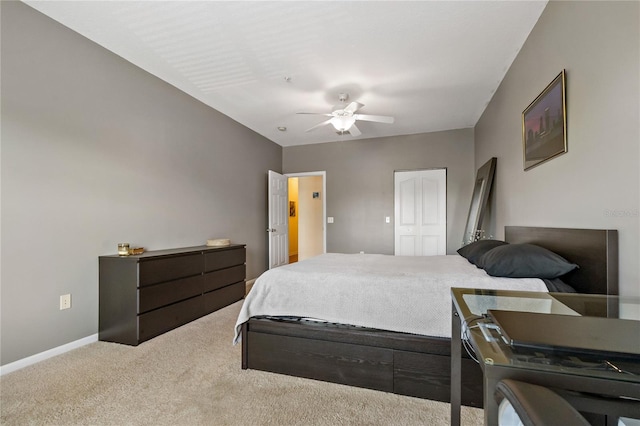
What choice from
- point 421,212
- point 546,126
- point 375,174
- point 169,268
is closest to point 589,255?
point 546,126

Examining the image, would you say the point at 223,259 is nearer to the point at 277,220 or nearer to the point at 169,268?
the point at 169,268

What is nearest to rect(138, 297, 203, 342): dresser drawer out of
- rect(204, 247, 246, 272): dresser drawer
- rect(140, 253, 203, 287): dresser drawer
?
rect(140, 253, 203, 287): dresser drawer

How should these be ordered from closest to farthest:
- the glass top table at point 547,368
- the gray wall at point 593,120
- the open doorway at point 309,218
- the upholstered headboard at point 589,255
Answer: the glass top table at point 547,368 < the gray wall at point 593,120 < the upholstered headboard at point 589,255 < the open doorway at point 309,218

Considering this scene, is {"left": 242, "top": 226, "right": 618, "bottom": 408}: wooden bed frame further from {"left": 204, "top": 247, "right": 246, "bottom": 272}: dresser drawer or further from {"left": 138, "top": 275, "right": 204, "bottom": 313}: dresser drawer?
{"left": 204, "top": 247, "right": 246, "bottom": 272}: dresser drawer

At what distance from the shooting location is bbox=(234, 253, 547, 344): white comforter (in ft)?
5.54

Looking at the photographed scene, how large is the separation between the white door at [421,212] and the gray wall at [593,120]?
2459 mm

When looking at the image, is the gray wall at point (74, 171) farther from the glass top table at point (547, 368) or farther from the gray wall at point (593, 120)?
the gray wall at point (593, 120)

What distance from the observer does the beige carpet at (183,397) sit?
152cm

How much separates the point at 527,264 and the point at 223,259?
10.2 ft

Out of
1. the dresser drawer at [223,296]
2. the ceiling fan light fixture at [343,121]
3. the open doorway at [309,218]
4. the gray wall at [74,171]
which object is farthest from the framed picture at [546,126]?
the open doorway at [309,218]

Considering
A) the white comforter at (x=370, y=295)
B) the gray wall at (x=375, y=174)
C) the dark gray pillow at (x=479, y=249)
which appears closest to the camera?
the white comforter at (x=370, y=295)

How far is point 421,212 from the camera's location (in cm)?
507

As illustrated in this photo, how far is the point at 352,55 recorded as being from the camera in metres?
2.69

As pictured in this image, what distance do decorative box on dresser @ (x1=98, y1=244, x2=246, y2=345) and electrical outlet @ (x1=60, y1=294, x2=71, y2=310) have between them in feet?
0.76
